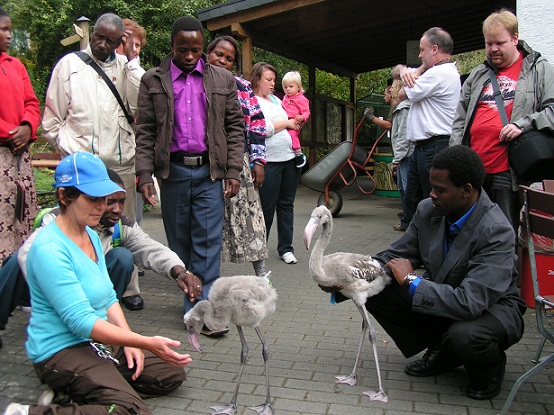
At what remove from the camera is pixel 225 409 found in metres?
3.40

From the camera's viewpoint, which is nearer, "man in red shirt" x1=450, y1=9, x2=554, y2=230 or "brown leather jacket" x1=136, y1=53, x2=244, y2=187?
"brown leather jacket" x1=136, y1=53, x2=244, y2=187

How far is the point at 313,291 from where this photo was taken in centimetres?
597

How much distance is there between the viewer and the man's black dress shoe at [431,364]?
3.89 metres

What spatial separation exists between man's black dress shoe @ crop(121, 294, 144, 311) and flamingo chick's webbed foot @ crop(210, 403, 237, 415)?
6.96 ft

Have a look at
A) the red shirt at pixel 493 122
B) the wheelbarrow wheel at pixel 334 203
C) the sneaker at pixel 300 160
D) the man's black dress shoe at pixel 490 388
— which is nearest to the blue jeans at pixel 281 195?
the sneaker at pixel 300 160

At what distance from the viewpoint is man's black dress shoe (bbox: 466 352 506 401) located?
3.54m

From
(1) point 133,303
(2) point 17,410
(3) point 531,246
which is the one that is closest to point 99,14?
(1) point 133,303

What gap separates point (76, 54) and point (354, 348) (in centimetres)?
359

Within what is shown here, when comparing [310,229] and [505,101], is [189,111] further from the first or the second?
[505,101]

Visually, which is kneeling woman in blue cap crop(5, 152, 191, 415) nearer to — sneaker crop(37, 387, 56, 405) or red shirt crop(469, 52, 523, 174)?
sneaker crop(37, 387, 56, 405)

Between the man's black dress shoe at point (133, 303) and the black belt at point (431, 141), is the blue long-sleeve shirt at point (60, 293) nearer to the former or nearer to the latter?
the man's black dress shoe at point (133, 303)

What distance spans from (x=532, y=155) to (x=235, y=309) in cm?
289

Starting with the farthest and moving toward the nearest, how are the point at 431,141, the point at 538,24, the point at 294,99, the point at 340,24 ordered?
1. the point at 340,24
2. the point at 294,99
3. the point at 431,141
4. the point at 538,24

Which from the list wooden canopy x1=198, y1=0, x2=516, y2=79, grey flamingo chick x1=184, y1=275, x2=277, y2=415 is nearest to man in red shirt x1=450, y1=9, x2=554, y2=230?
grey flamingo chick x1=184, y1=275, x2=277, y2=415
